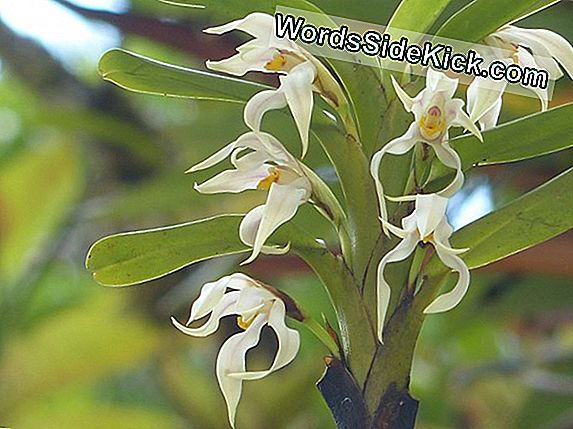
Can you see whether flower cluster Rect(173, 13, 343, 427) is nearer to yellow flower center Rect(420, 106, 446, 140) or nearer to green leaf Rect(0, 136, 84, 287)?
yellow flower center Rect(420, 106, 446, 140)

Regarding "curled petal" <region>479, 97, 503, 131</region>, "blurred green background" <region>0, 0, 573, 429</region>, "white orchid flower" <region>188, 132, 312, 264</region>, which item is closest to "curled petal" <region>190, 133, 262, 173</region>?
"white orchid flower" <region>188, 132, 312, 264</region>

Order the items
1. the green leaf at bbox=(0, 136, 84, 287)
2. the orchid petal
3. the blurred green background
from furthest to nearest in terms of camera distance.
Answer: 1. the green leaf at bbox=(0, 136, 84, 287)
2. the blurred green background
3. the orchid petal

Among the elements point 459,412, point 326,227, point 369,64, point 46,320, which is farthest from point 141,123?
point 369,64

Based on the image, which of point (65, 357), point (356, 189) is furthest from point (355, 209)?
point (65, 357)

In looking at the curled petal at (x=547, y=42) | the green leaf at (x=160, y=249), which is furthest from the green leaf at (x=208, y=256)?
the curled petal at (x=547, y=42)

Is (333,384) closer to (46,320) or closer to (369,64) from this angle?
(369,64)

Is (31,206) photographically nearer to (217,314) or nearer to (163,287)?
(163,287)

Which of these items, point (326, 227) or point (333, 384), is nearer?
point (333, 384)
